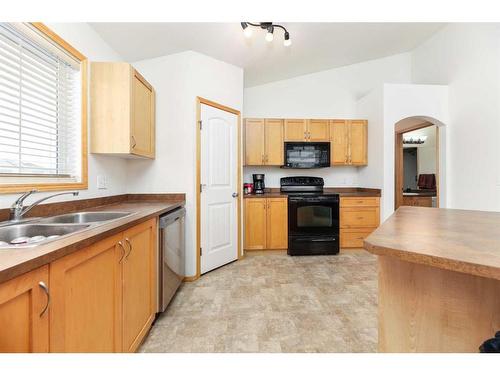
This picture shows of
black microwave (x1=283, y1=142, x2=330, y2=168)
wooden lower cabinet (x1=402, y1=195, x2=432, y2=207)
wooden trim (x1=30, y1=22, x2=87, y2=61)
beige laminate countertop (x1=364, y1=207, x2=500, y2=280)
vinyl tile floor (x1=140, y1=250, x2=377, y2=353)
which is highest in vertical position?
wooden trim (x1=30, y1=22, x2=87, y2=61)

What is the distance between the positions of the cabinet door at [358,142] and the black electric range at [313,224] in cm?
85

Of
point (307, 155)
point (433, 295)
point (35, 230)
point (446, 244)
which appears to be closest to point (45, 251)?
point (35, 230)

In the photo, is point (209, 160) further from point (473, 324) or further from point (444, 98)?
point (444, 98)

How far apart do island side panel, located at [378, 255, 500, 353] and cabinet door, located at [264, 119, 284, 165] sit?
9.67 ft

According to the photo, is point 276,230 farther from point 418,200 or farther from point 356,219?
point 418,200

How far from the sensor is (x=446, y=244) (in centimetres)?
77

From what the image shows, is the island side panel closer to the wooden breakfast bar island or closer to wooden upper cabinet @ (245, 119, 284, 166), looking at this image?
the wooden breakfast bar island

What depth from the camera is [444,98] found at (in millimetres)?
3555

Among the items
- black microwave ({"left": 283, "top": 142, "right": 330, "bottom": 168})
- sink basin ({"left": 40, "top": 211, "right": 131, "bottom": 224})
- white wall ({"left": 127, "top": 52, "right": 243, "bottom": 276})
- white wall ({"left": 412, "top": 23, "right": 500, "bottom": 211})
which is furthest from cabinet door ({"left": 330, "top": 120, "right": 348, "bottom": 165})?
sink basin ({"left": 40, "top": 211, "right": 131, "bottom": 224})

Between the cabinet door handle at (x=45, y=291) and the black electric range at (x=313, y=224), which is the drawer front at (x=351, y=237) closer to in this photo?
the black electric range at (x=313, y=224)

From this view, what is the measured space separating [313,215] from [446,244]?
2845 millimetres

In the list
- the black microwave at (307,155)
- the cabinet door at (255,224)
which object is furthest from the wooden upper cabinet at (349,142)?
the cabinet door at (255,224)

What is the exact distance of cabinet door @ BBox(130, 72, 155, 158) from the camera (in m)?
2.14
